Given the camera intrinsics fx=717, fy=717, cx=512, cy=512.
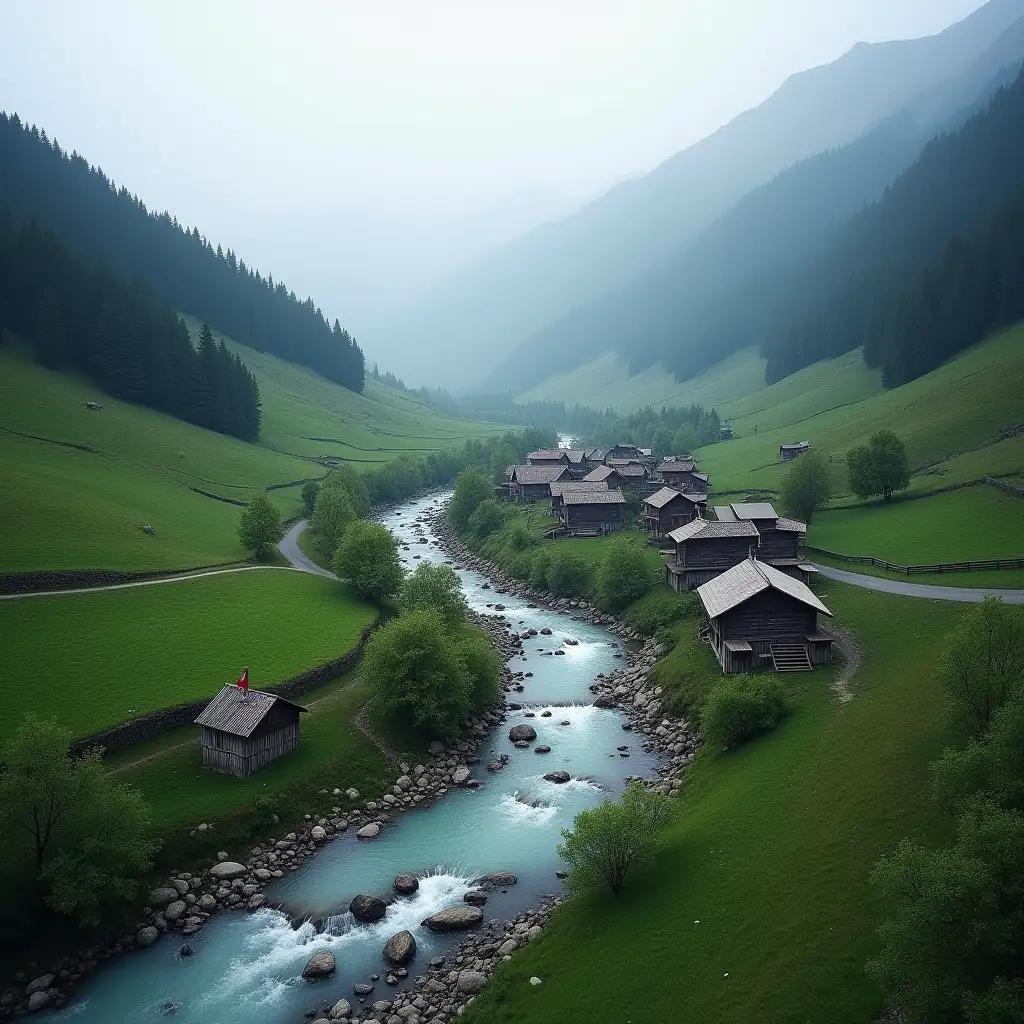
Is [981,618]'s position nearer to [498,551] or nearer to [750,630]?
[750,630]

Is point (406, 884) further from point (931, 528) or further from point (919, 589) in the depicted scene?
point (931, 528)

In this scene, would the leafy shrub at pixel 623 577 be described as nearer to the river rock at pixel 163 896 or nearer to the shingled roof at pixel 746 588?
the shingled roof at pixel 746 588

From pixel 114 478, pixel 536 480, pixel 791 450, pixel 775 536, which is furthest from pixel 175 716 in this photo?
pixel 791 450

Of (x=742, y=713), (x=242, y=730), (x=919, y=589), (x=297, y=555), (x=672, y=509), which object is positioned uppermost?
(x=672, y=509)

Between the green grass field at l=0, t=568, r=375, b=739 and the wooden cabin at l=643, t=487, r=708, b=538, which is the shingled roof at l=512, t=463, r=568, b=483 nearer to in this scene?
the wooden cabin at l=643, t=487, r=708, b=538

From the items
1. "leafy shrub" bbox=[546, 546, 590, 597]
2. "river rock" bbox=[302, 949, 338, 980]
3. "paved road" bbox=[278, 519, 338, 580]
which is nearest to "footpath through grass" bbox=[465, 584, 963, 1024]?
"river rock" bbox=[302, 949, 338, 980]

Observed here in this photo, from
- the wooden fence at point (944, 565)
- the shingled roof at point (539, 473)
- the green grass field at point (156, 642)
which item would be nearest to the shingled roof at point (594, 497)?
the shingled roof at point (539, 473)
